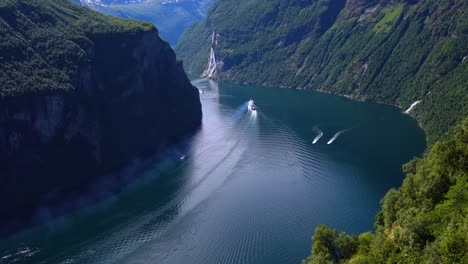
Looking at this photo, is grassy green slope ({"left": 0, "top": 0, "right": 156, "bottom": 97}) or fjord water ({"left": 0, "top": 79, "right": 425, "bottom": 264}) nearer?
fjord water ({"left": 0, "top": 79, "right": 425, "bottom": 264})

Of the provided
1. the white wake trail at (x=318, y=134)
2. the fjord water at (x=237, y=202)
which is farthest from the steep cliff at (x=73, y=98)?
the white wake trail at (x=318, y=134)

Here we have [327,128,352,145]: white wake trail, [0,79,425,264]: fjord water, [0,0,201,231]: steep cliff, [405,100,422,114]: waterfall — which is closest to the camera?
[0,79,425,264]: fjord water

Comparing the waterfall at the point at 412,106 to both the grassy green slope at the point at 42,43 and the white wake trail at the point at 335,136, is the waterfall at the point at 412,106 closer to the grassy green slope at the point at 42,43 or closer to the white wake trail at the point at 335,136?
the white wake trail at the point at 335,136

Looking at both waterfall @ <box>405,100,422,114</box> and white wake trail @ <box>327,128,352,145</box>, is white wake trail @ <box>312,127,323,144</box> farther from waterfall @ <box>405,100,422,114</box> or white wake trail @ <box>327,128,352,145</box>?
waterfall @ <box>405,100,422,114</box>

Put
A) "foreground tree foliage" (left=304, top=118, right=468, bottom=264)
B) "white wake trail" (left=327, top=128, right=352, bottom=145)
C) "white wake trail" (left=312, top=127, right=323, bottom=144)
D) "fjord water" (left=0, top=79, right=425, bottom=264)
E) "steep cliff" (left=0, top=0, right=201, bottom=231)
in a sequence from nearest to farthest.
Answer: "foreground tree foliage" (left=304, top=118, right=468, bottom=264)
"fjord water" (left=0, top=79, right=425, bottom=264)
"steep cliff" (left=0, top=0, right=201, bottom=231)
"white wake trail" (left=327, top=128, right=352, bottom=145)
"white wake trail" (left=312, top=127, right=323, bottom=144)

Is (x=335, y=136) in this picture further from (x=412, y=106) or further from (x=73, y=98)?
(x=73, y=98)

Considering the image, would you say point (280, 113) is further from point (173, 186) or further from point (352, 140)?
point (173, 186)

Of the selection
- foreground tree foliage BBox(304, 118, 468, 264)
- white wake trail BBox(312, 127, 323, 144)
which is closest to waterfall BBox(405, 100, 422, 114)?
white wake trail BBox(312, 127, 323, 144)
